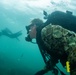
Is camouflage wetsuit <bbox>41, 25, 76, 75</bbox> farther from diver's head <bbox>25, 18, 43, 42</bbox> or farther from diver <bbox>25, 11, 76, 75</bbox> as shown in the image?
diver's head <bbox>25, 18, 43, 42</bbox>

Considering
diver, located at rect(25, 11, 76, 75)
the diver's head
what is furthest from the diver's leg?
the diver's head

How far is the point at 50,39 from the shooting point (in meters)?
4.23

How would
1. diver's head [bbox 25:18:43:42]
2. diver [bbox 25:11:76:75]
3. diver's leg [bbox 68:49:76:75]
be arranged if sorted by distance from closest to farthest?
diver's leg [bbox 68:49:76:75]
diver [bbox 25:11:76:75]
diver's head [bbox 25:18:43:42]

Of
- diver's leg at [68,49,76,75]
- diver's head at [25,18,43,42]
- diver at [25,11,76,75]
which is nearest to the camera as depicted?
diver's leg at [68,49,76,75]

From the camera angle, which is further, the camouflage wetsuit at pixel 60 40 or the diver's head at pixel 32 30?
the diver's head at pixel 32 30

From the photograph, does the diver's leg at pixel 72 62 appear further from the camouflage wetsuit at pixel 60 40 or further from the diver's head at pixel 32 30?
the diver's head at pixel 32 30

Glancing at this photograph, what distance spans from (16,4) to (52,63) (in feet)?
79.0

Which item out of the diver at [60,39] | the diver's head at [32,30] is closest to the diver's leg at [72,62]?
the diver at [60,39]

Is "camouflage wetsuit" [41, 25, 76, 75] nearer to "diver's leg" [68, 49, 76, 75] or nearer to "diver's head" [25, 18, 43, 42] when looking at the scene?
"diver's leg" [68, 49, 76, 75]

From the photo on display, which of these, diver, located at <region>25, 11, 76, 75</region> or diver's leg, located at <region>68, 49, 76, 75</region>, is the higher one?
diver, located at <region>25, 11, 76, 75</region>

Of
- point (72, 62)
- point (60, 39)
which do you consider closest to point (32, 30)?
point (60, 39)

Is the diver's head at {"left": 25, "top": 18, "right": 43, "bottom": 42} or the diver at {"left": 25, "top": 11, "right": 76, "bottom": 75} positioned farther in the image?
the diver's head at {"left": 25, "top": 18, "right": 43, "bottom": 42}

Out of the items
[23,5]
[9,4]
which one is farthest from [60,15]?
[9,4]

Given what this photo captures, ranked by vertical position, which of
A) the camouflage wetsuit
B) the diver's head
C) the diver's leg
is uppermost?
the diver's head
